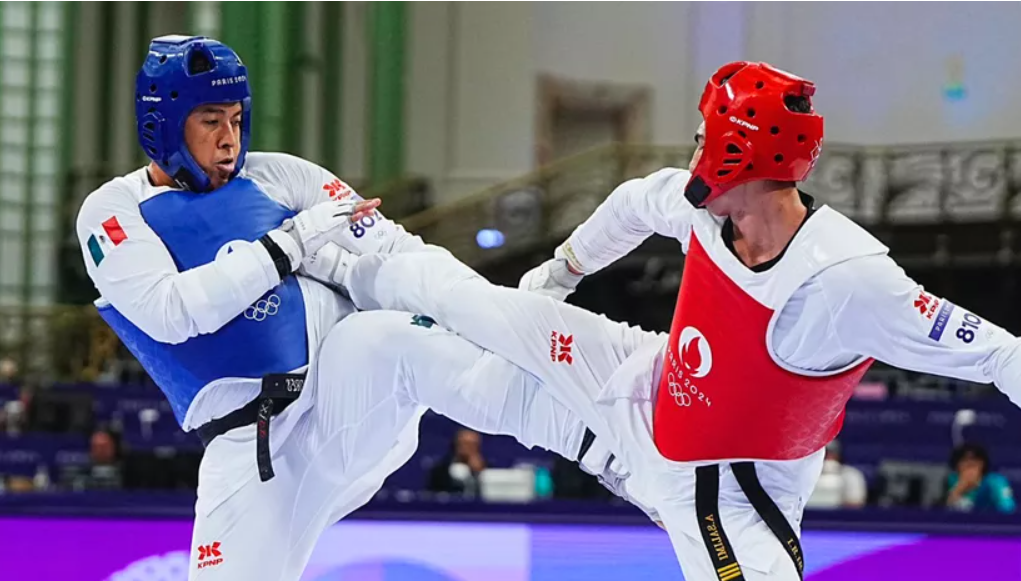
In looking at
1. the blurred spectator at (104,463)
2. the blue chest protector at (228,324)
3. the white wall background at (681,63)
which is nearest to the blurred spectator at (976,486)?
the blue chest protector at (228,324)

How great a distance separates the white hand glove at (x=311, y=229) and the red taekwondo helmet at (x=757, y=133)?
100 centimetres

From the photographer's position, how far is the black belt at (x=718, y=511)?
10.6 feet

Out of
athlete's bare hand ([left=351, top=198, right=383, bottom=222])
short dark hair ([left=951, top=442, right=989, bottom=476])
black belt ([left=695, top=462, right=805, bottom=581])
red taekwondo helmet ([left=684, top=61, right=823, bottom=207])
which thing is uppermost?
red taekwondo helmet ([left=684, top=61, right=823, bottom=207])

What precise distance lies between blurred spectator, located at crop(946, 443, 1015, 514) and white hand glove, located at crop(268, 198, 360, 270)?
4571 millimetres

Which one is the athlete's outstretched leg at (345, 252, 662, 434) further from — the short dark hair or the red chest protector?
the short dark hair

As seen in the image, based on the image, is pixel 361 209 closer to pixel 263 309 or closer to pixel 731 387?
pixel 263 309

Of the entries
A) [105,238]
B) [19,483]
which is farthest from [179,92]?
[19,483]

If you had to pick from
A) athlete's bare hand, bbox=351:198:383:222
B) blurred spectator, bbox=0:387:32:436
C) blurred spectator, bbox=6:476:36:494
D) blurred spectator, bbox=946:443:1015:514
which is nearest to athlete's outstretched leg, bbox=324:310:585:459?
athlete's bare hand, bbox=351:198:383:222

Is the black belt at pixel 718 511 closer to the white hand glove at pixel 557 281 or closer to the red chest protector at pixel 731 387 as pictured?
the red chest protector at pixel 731 387

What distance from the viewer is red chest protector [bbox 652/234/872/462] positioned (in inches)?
123

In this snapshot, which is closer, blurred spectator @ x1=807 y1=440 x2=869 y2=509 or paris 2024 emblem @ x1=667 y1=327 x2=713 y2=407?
paris 2024 emblem @ x1=667 y1=327 x2=713 y2=407

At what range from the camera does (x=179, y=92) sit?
3.58 m

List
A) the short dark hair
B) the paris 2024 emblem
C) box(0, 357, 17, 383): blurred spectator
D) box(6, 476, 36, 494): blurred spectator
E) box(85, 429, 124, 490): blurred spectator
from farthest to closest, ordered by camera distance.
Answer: box(0, 357, 17, 383): blurred spectator, box(6, 476, 36, 494): blurred spectator, box(85, 429, 124, 490): blurred spectator, the short dark hair, the paris 2024 emblem

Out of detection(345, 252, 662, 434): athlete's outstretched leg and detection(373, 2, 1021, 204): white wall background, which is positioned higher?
detection(373, 2, 1021, 204): white wall background
